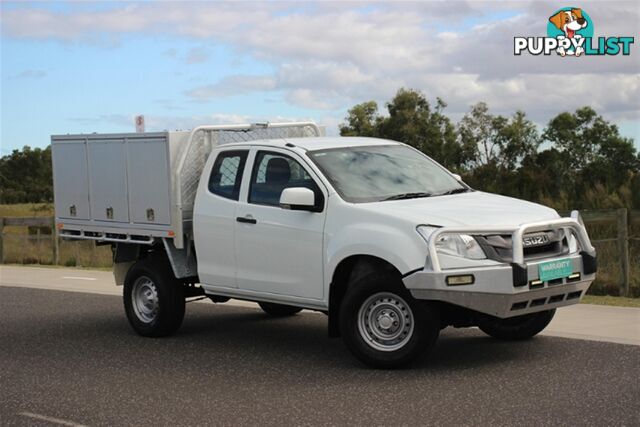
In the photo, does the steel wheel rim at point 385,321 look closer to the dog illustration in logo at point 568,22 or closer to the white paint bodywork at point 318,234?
the white paint bodywork at point 318,234

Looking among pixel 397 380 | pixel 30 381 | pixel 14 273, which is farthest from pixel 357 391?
pixel 14 273

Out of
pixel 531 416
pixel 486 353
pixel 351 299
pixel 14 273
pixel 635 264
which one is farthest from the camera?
pixel 14 273

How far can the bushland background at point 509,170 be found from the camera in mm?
16156

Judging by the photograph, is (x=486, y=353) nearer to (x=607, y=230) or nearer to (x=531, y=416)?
(x=531, y=416)

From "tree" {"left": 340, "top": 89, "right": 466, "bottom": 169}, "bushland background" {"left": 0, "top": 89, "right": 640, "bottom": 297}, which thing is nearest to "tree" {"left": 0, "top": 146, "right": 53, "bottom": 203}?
"bushland background" {"left": 0, "top": 89, "right": 640, "bottom": 297}

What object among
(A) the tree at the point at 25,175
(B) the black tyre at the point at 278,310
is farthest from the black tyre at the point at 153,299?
(A) the tree at the point at 25,175

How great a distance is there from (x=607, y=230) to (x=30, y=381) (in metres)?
9.46

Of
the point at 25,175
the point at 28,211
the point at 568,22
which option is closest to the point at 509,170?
the point at 568,22

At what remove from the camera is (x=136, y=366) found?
1032 cm

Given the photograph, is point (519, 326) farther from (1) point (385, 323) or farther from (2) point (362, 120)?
(2) point (362, 120)

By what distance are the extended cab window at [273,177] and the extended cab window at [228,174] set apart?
20 cm

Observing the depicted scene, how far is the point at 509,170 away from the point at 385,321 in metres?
15.9

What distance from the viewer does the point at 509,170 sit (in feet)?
81.3

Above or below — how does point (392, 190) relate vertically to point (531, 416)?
above
